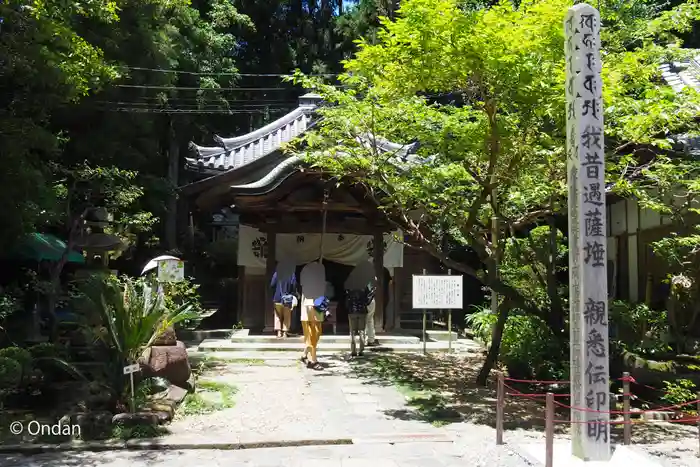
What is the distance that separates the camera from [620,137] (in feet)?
26.5

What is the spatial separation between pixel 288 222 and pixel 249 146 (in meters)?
4.49

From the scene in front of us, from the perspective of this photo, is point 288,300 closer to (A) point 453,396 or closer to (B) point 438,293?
(B) point 438,293

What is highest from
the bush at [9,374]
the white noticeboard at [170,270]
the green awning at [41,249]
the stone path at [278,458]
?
the green awning at [41,249]

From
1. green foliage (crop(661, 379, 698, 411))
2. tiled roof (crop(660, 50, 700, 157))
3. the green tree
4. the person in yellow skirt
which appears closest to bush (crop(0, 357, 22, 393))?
the person in yellow skirt

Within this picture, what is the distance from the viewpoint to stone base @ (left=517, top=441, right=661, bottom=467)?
213 inches

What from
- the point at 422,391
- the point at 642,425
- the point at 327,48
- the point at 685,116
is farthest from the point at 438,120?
the point at 327,48

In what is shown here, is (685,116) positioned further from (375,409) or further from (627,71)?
(375,409)

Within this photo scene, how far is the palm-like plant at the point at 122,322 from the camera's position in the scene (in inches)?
285

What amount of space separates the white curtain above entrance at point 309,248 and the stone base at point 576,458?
9325mm

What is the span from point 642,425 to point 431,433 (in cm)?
296

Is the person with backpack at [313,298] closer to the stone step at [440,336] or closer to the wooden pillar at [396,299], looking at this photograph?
the stone step at [440,336]

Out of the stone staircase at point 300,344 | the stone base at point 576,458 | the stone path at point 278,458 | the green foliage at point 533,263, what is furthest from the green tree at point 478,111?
the stone staircase at point 300,344

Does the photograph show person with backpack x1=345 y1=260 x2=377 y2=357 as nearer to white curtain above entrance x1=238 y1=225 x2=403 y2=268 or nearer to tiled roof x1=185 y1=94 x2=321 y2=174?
white curtain above entrance x1=238 y1=225 x2=403 y2=268

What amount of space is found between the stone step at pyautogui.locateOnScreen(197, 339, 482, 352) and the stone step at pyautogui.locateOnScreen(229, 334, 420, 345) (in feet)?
0.16
